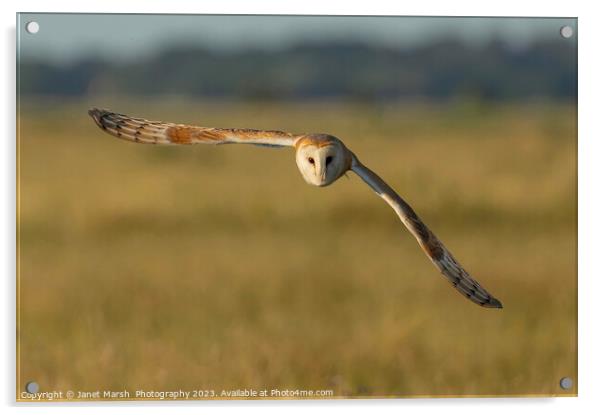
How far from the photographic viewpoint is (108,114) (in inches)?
219

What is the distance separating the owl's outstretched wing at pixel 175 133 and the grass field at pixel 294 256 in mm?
332

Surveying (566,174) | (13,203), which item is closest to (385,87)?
(566,174)

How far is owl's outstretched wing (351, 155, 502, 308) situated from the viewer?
204 inches

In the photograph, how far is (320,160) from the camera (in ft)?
17.0

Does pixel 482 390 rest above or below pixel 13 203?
below

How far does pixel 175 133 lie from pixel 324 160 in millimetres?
612

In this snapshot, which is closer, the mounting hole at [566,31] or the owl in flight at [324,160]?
the owl in flight at [324,160]

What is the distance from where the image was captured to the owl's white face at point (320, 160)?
17.0 feet

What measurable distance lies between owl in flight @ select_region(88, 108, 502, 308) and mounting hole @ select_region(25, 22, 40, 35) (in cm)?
44

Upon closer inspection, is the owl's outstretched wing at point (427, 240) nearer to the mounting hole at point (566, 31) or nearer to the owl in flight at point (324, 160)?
the owl in flight at point (324, 160)

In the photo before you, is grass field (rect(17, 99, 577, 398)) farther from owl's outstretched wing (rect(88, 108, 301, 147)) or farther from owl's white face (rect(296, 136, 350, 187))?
owl's white face (rect(296, 136, 350, 187))

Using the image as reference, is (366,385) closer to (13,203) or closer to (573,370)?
(573,370)

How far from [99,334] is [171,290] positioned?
2.29 ft

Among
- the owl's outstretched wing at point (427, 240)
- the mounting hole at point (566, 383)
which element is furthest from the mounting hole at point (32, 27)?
the mounting hole at point (566, 383)
